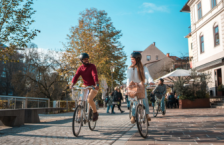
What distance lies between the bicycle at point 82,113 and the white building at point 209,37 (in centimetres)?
1757

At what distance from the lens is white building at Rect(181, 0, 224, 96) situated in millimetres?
22172

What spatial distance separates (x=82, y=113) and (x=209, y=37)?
2210 cm

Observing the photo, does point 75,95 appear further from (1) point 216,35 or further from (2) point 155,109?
(1) point 216,35

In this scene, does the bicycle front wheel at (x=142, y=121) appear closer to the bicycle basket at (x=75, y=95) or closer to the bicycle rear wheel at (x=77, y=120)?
the bicycle rear wheel at (x=77, y=120)

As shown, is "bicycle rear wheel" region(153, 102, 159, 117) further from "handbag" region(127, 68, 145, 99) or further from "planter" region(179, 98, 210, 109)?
"planter" region(179, 98, 210, 109)

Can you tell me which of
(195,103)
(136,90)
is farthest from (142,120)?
(195,103)

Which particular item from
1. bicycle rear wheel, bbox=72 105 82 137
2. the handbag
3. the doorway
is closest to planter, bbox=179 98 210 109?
the doorway

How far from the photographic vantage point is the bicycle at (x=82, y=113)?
576 cm

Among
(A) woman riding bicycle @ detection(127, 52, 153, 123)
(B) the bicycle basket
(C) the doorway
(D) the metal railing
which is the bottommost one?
(D) the metal railing

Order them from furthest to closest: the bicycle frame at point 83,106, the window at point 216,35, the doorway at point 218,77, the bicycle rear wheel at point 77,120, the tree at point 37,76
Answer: the tree at point 37,76 → the doorway at point 218,77 → the window at point 216,35 → the bicycle frame at point 83,106 → the bicycle rear wheel at point 77,120

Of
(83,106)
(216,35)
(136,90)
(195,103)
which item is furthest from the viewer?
(216,35)

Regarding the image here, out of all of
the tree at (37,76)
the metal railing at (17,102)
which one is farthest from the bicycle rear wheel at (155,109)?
the tree at (37,76)

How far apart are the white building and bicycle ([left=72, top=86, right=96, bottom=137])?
17.6 metres

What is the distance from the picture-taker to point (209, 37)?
2466 centimetres
